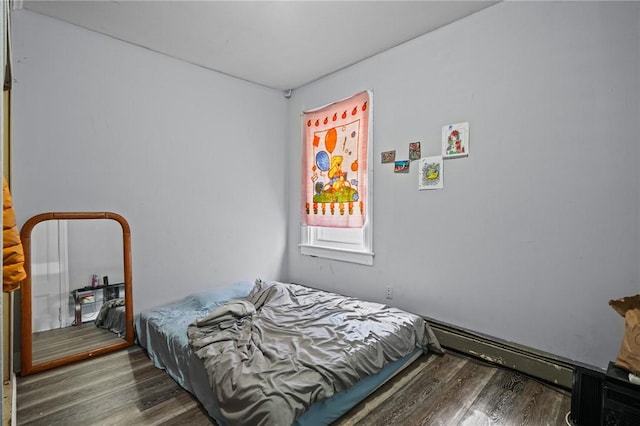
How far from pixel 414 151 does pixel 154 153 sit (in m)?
2.30

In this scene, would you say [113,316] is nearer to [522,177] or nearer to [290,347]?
[290,347]

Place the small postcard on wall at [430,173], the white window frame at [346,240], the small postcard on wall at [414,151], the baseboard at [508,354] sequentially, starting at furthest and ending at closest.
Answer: the white window frame at [346,240], the small postcard on wall at [414,151], the small postcard on wall at [430,173], the baseboard at [508,354]

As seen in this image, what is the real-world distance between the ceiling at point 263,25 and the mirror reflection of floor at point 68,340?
92.6 inches

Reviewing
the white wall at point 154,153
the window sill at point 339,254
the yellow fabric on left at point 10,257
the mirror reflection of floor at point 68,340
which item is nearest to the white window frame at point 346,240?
the window sill at point 339,254

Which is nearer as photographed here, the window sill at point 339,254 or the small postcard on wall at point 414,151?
the small postcard on wall at point 414,151

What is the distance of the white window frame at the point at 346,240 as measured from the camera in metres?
3.17

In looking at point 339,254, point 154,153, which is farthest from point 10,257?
point 339,254

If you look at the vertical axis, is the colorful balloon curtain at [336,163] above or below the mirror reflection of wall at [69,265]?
above

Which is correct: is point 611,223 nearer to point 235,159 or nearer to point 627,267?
point 627,267

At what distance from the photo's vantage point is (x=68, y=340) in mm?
2535

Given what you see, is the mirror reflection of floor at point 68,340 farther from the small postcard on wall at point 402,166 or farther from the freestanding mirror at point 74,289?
the small postcard on wall at point 402,166

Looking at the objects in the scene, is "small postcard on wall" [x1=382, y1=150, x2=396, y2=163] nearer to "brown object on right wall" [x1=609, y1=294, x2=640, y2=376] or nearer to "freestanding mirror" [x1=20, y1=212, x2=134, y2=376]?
"brown object on right wall" [x1=609, y1=294, x2=640, y2=376]

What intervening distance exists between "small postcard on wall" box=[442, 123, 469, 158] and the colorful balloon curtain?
2.54 feet

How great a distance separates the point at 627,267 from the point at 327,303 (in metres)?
1.99
